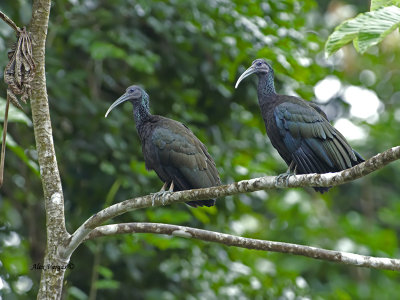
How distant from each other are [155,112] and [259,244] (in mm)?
3765

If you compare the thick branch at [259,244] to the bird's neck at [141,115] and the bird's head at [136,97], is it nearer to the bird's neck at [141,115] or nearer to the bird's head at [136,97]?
the bird's neck at [141,115]

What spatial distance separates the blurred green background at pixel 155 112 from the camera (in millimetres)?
6902

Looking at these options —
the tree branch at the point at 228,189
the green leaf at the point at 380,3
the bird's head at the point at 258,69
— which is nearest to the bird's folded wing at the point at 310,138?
the bird's head at the point at 258,69

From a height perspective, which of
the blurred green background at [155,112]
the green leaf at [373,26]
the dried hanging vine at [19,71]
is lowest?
the blurred green background at [155,112]

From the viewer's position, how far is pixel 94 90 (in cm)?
764

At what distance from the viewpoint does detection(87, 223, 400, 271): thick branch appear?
3922mm

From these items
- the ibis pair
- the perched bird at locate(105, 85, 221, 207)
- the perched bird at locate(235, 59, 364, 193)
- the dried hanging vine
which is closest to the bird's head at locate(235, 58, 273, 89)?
the ibis pair

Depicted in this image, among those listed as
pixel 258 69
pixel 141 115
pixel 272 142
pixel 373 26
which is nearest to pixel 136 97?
pixel 141 115

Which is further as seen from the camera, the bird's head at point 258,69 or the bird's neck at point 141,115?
the bird's neck at point 141,115

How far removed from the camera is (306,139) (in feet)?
16.9

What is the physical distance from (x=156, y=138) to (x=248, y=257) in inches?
122

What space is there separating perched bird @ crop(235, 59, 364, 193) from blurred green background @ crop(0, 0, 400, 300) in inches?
59.1

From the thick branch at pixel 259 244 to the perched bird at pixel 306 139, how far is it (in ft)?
3.60

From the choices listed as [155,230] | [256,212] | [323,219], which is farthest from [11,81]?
[323,219]
